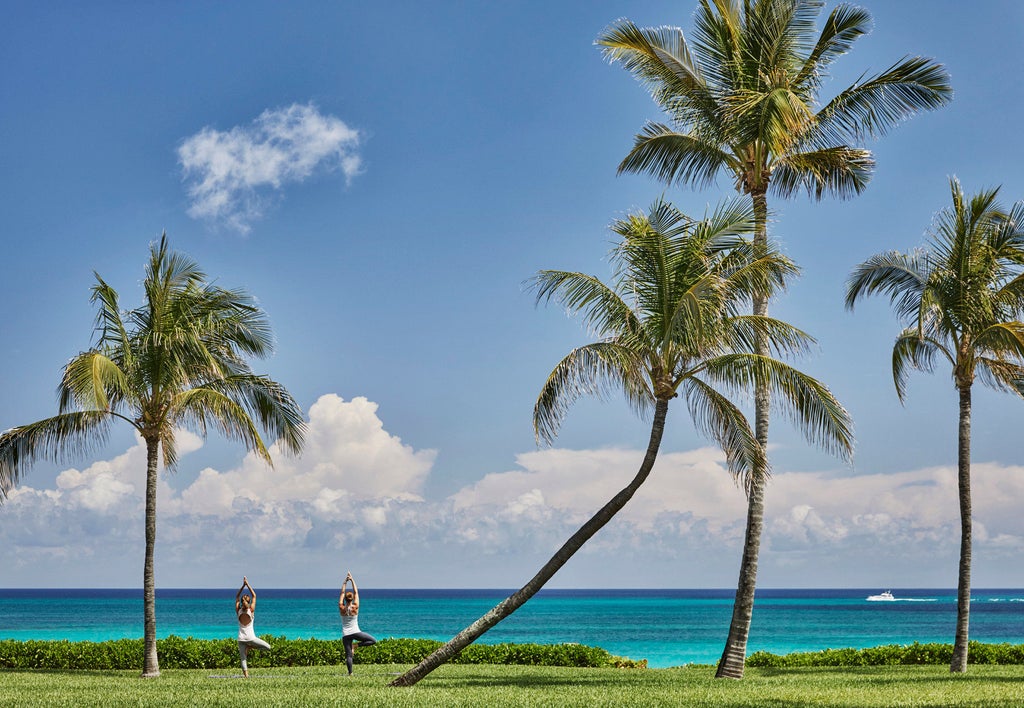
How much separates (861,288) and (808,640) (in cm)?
4192

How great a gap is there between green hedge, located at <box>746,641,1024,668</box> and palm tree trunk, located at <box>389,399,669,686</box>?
26.7 feet

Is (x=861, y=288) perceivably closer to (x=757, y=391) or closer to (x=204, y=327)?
(x=757, y=391)

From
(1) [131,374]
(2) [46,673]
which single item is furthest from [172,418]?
(2) [46,673]

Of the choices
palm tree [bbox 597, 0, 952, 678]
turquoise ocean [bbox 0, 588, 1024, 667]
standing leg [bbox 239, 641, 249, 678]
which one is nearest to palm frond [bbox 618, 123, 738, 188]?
palm tree [bbox 597, 0, 952, 678]

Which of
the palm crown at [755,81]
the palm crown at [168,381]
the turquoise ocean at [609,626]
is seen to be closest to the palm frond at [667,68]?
the palm crown at [755,81]

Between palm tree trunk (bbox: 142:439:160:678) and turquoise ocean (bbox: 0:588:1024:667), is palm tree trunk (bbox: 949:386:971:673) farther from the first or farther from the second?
turquoise ocean (bbox: 0:588:1024:667)

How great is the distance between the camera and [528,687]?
1535 centimetres

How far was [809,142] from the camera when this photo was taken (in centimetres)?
1902

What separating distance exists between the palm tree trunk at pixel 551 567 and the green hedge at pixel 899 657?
815 centimetres

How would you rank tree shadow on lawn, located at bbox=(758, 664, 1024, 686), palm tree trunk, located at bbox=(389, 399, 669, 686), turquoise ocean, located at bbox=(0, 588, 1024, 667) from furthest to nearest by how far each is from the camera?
turquoise ocean, located at bbox=(0, 588, 1024, 667) → tree shadow on lawn, located at bbox=(758, 664, 1024, 686) → palm tree trunk, located at bbox=(389, 399, 669, 686)

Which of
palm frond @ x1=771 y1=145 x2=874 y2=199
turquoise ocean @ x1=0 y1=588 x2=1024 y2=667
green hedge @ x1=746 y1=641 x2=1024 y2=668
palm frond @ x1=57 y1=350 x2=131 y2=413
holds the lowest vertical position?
turquoise ocean @ x1=0 y1=588 x2=1024 y2=667

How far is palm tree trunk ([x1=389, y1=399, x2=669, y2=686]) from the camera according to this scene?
49.6 ft

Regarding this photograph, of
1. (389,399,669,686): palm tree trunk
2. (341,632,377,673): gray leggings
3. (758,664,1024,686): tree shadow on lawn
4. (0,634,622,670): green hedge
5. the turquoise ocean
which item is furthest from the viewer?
the turquoise ocean

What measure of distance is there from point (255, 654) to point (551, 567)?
9599 millimetres
